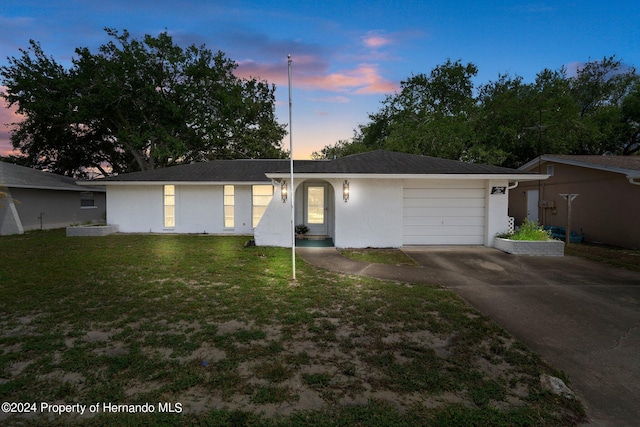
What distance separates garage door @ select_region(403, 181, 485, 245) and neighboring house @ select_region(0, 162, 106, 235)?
17.5 m

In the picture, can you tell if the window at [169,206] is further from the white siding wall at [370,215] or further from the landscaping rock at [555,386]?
the landscaping rock at [555,386]

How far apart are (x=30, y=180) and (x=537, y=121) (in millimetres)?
31389

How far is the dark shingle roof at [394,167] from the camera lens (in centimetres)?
1005

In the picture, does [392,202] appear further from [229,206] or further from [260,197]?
[229,206]

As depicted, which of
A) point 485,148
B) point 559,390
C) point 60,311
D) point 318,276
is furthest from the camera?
point 485,148

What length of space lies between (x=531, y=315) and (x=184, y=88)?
26.3 m

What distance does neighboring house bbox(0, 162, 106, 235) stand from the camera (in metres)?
14.3

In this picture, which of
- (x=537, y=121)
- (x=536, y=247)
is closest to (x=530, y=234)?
(x=536, y=247)

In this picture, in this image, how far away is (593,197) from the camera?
41.1 ft

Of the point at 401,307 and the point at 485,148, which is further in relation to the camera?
the point at 485,148

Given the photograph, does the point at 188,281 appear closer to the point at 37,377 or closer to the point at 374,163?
the point at 37,377

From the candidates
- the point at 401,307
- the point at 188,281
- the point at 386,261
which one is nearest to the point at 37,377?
the point at 188,281

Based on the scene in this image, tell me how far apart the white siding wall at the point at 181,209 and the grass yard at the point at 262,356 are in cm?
766

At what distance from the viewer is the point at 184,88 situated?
2339 centimetres
